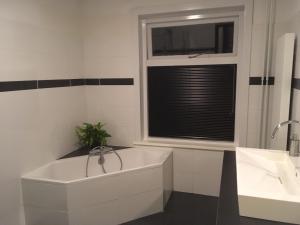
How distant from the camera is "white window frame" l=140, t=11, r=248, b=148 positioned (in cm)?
265

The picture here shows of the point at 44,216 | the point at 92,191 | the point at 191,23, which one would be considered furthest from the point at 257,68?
the point at 44,216

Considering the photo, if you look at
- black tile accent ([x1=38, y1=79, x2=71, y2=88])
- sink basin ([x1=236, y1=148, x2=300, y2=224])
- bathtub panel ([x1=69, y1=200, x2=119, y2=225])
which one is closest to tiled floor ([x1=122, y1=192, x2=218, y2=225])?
bathtub panel ([x1=69, y1=200, x2=119, y2=225])

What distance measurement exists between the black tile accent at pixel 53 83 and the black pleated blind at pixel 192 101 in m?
0.98

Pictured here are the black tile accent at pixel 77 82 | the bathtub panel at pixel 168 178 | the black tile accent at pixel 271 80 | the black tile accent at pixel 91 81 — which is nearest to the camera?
the black tile accent at pixel 271 80

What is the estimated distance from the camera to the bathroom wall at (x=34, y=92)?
2098mm

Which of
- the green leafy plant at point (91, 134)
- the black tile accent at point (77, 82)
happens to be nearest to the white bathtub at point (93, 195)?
the green leafy plant at point (91, 134)

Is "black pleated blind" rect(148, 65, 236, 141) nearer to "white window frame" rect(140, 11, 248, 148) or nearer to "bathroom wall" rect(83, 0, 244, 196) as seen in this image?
"white window frame" rect(140, 11, 248, 148)

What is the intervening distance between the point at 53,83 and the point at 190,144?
1.67m

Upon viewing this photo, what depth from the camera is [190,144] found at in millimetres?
2920

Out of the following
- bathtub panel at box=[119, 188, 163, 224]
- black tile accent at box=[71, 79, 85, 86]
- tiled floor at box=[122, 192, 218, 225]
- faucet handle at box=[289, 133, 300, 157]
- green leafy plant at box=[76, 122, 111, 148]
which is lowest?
tiled floor at box=[122, 192, 218, 225]

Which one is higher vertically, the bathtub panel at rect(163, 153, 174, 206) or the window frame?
the window frame

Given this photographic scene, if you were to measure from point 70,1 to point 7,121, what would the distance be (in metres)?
1.58

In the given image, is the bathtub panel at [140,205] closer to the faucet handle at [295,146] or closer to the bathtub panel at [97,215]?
the bathtub panel at [97,215]

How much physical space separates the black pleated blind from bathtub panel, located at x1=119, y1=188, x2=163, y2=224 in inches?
32.9
